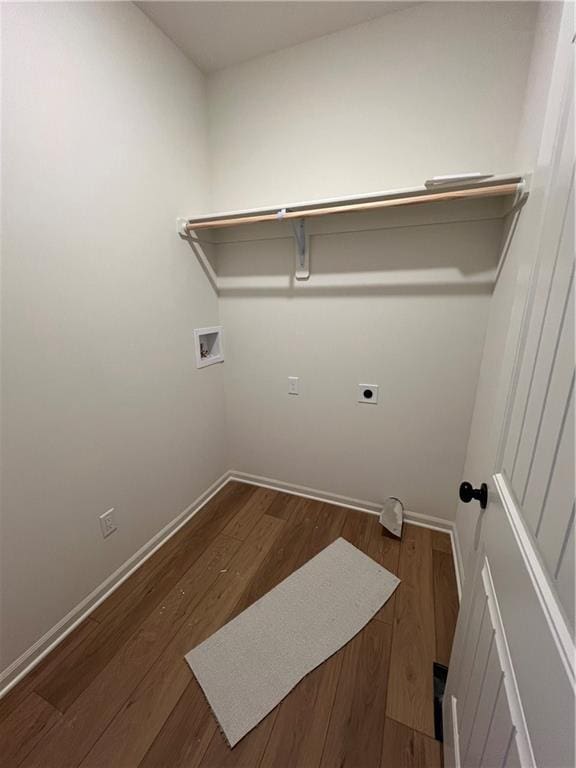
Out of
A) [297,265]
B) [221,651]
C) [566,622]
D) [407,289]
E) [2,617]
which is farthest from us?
[297,265]

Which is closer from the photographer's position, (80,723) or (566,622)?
(566,622)

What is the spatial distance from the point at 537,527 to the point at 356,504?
1727 millimetres

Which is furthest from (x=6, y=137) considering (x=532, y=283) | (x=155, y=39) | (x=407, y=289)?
(x=407, y=289)

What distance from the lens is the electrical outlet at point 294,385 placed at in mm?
2078

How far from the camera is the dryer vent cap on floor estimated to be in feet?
6.18

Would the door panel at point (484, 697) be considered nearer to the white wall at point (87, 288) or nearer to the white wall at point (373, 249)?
the white wall at point (373, 249)

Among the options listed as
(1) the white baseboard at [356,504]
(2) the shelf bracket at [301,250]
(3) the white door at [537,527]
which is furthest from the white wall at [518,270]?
(2) the shelf bracket at [301,250]

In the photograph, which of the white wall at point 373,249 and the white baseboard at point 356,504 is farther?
the white baseboard at point 356,504

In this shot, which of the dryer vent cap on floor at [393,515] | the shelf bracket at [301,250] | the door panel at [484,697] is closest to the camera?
the door panel at [484,697]

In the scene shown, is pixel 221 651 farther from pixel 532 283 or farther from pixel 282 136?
pixel 282 136

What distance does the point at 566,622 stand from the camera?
0.40m

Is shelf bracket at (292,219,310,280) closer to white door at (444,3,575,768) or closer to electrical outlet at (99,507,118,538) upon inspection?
white door at (444,3,575,768)

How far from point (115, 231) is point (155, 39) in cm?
99

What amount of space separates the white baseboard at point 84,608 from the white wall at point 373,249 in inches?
33.7
